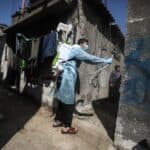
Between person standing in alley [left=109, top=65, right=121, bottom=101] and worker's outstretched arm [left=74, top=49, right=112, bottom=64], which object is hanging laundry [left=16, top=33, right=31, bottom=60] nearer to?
worker's outstretched arm [left=74, top=49, right=112, bottom=64]

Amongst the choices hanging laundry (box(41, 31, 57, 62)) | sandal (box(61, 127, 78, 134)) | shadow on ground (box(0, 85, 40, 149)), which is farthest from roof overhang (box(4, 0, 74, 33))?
sandal (box(61, 127, 78, 134))

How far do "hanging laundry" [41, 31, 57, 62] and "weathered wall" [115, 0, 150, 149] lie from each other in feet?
9.44

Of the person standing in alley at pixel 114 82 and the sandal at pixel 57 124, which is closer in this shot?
the sandal at pixel 57 124

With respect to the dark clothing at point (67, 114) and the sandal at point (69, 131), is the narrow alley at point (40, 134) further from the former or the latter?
the dark clothing at point (67, 114)

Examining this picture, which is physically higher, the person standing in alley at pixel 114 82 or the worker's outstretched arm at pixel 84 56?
the worker's outstretched arm at pixel 84 56

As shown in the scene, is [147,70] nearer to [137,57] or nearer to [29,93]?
[137,57]

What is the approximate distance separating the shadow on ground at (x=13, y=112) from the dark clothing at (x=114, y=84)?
3.68 meters

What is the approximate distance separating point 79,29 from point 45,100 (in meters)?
2.51

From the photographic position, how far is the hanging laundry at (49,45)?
7383 mm

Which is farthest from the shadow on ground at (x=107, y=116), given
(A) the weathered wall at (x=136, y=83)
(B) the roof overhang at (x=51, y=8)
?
(B) the roof overhang at (x=51, y=8)

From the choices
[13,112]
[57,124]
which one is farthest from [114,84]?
[57,124]

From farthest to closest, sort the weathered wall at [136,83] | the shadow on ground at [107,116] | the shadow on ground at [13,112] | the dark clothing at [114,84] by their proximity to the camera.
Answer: the dark clothing at [114,84] → the shadow on ground at [107,116] → the shadow on ground at [13,112] → the weathered wall at [136,83]

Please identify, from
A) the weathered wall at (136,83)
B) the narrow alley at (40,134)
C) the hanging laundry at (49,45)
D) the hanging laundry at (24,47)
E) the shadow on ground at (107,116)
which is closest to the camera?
the weathered wall at (136,83)

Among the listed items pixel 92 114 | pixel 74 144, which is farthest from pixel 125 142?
pixel 92 114
